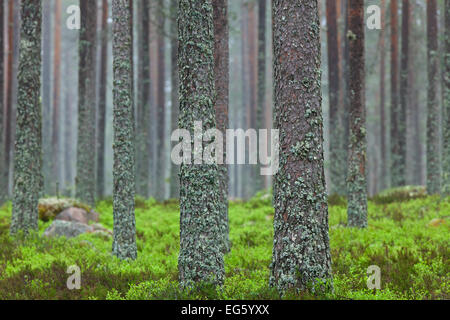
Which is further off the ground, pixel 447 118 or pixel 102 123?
pixel 102 123

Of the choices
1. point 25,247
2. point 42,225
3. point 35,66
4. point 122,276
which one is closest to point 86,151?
point 42,225

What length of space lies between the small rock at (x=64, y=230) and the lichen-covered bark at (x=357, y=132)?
6.54 meters

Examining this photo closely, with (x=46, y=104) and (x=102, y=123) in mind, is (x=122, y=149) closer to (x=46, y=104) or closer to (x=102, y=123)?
(x=102, y=123)

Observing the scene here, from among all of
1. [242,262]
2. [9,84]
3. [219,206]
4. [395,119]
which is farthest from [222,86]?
[9,84]

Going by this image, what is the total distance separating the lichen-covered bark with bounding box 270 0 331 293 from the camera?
17.5 feet

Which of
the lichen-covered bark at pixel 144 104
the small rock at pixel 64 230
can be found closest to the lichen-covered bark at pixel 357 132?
the small rock at pixel 64 230

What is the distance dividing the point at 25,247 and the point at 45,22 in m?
16.3

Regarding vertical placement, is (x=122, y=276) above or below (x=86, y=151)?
below

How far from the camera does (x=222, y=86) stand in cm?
898

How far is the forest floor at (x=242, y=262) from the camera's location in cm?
581

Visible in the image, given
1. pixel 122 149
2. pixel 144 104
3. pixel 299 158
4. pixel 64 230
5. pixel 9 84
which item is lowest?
pixel 64 230

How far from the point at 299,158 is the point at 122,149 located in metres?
4.09

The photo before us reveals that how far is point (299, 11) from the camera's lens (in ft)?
18.3
